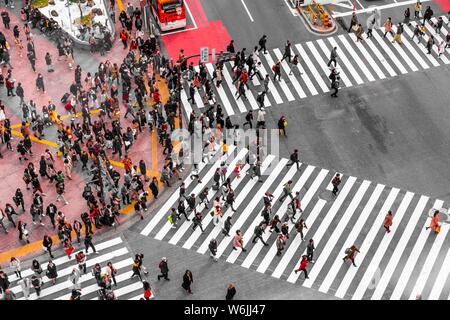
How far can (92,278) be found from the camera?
130ft

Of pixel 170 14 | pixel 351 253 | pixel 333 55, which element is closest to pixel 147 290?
pixel 351 253

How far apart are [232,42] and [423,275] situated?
21.7 m

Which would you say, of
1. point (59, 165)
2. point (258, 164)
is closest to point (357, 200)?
point (258, 164)

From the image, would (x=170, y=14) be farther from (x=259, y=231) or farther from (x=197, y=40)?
(x=259, y=231)

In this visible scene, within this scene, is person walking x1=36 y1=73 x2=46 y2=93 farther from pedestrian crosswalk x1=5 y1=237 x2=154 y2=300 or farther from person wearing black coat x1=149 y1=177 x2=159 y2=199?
pedestrian crosswalk x1=5 y1=237 x2=154 y2=300

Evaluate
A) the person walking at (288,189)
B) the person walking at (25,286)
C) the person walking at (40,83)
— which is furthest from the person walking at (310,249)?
the person walking at (40,83)

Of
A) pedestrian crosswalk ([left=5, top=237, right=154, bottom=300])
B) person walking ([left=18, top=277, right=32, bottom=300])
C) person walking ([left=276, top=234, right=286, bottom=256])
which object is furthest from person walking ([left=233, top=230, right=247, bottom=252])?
person walking ([left=18, top=277, right=32, bottom=300])

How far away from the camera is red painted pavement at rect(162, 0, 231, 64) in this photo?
54812 millimetres

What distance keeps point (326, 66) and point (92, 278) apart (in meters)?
23.3

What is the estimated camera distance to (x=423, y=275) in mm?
39469

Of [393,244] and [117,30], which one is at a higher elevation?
[117,30]

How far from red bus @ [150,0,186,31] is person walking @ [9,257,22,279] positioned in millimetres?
23042

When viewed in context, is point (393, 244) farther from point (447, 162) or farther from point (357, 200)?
point (447, 162)

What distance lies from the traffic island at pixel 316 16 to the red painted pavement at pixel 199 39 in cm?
620
